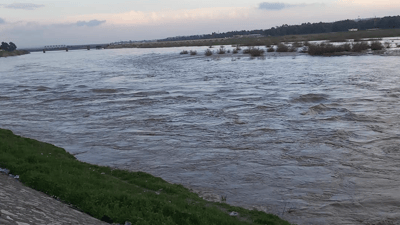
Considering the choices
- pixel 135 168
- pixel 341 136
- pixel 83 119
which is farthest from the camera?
pixel 83 119

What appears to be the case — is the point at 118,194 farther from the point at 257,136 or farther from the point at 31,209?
the point at 257,136

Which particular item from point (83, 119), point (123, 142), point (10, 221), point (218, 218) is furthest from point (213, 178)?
point (83, 119)

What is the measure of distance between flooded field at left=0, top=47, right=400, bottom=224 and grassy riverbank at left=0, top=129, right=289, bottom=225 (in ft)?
5.37

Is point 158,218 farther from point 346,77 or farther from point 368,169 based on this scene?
point 346,77

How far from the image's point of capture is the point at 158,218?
816 centimetres

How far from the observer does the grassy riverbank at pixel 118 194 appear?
8336 mm

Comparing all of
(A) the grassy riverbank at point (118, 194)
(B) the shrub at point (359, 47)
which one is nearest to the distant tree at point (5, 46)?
(B) the shrub at point (359, 47)

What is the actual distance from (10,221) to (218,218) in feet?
14.1

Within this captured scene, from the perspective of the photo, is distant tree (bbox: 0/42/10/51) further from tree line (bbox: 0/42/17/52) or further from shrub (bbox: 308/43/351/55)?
shrub (bbox: 308/43/351/55)

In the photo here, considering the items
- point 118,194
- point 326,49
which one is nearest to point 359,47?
point 326,49

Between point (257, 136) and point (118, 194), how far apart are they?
10.8 metres

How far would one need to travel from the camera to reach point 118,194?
9.16 m

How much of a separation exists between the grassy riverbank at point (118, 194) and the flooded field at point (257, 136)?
64.5 inches

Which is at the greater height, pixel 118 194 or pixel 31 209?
pixel 31 209
